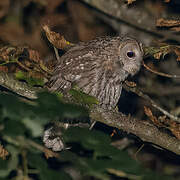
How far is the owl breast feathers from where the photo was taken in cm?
381

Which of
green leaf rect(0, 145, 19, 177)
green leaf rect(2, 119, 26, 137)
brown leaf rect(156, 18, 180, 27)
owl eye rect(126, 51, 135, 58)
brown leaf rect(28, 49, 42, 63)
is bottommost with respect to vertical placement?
owl eye rect(126, 51, 135, 58)

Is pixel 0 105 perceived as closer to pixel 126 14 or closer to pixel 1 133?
pixel 1 133

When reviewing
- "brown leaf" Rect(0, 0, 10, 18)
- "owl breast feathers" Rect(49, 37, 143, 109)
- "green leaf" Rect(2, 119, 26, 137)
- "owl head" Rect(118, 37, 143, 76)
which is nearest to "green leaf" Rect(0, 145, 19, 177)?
"green leaf" Rect(2, 119, 26, 137)

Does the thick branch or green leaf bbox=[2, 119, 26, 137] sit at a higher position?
green leaf bbox=[2, 119, 26, 137]

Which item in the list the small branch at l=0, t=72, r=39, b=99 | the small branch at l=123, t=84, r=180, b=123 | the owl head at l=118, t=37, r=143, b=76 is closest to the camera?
the small branch at l=0, t=72, r=39, b=99

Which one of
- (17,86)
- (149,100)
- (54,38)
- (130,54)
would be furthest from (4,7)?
(17,86)

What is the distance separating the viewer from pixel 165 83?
495 cm

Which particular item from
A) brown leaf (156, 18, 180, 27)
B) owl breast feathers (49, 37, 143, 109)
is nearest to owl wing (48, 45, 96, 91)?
owl breast feathers (49, 37, 143, 109)

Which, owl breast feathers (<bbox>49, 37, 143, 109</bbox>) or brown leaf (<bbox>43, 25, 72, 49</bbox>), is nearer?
brown leaf (<bbox>43, 25, 72, 49</bbox>)

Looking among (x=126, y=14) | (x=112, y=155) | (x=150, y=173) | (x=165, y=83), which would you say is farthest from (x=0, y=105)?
(x=165, y=83)

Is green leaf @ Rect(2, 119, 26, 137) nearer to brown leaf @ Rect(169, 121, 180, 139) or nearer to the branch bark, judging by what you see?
the branch bark

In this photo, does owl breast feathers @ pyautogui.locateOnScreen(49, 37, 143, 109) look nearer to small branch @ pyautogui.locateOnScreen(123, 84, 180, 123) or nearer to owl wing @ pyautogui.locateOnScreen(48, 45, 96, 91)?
owl wing @ pyautogui.locateOnScreen(48, 45, 96, 91)

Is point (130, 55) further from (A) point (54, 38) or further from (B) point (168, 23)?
(A) point (54, 38)

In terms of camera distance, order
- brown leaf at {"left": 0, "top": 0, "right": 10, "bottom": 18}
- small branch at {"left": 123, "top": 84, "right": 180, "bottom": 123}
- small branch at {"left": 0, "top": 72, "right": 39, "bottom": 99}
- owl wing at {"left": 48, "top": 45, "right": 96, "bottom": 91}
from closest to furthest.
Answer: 1. small branch at {"left": 0, "top": 72, "right": 39, "bottom": 99}
2. small branch at {"left": 123, "top": 84, "right": 180, "bottom": 123}
3. owl wing at {"left": 48, "top": 45, "right": 96, "bottom": 91}
4. brown leaf at {"left": 0, "top": 0, "right": 10, "bottom": 18}
